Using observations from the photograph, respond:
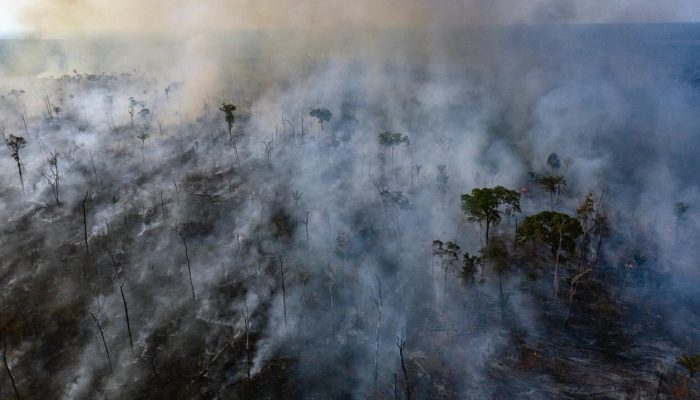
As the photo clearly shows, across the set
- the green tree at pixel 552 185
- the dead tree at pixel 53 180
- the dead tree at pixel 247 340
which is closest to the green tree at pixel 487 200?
the green tree at pixel 552 185

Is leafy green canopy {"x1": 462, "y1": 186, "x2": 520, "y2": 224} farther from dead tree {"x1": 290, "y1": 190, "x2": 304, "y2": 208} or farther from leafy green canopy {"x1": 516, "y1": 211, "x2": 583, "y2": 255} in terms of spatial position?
dead tree {"x1": 290, "y1": 190, "x2": 304, "y2": 208}

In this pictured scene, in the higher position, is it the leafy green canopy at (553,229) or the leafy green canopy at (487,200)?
the leafy green canopy at (487,200)

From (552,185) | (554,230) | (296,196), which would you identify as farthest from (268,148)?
(554,230)

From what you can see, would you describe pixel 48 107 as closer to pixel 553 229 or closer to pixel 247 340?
pixel 247 340

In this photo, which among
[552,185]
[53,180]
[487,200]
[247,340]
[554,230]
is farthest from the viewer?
[53,180]

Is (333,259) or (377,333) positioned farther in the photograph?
(333,259)

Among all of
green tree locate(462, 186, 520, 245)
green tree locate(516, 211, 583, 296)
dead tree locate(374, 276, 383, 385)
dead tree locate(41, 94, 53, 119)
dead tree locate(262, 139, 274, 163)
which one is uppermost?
dead tree locate(41, 94, 53, 119)

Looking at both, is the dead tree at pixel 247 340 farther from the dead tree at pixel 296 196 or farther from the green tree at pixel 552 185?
the green tree at pixel 552 185

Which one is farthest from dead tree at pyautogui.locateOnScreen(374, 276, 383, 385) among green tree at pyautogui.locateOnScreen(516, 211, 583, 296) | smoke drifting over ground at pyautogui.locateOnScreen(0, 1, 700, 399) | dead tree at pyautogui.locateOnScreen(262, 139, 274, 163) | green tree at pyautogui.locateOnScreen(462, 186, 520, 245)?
dead tree at pyautogui.locateOnScreen(262, 139, 274, 163)

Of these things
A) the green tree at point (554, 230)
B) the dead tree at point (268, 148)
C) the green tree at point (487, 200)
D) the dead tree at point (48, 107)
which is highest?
the dead tree at point (48, 107)

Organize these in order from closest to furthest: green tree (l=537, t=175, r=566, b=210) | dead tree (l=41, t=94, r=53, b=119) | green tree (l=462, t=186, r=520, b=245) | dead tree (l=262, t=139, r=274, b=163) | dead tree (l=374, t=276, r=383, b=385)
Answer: dead tree (l=374, t=276, r=383, b=385)
green tree (l=462, t=186, r=520, b=245)
green tree (l=537, t=175, r=566, b=210)
dead tree (l=262, t=139, r=274, b=163)
dead tree (l=41, t=94, r=53, b=119)
